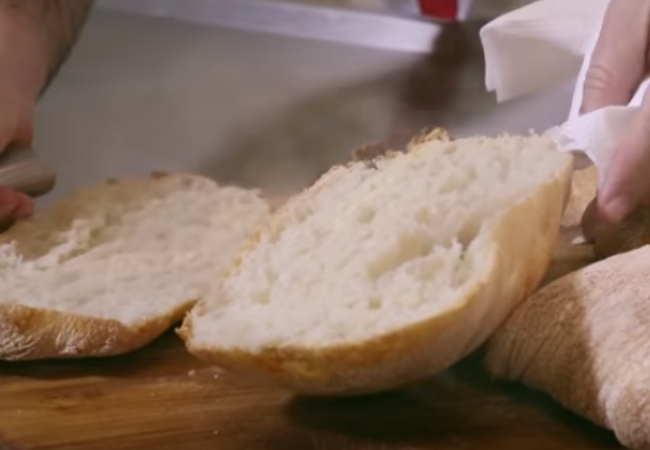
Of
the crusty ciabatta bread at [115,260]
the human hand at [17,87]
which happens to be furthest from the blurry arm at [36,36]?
the crusty ciabatta bread at [115,260]

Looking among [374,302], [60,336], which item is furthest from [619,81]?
[60,336]

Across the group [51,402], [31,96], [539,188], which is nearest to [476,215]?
[539,188]

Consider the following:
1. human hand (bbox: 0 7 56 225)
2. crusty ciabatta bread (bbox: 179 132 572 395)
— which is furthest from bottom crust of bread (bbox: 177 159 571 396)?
human hand (bbox: 0 7 56 225)

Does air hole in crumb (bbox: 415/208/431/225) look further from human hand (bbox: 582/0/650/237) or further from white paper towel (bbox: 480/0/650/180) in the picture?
white paper towel (bbox: 480/0/650/180)

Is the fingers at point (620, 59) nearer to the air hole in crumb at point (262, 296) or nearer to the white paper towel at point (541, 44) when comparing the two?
the white paper towel at point (541, 44)

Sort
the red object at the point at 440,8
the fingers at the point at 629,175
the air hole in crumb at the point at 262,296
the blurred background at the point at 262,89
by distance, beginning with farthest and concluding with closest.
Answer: the red object at the point at 440,8 → the blurred background at the point at 262,89 → the fingers at the point at 629,175 → the air hole in crumb at the point at 262,296

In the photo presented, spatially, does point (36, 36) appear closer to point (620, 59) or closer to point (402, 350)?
point (620, 59)
